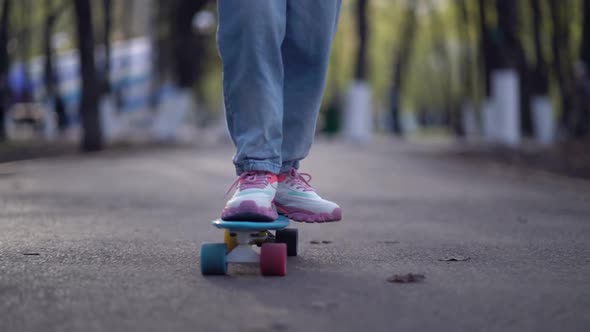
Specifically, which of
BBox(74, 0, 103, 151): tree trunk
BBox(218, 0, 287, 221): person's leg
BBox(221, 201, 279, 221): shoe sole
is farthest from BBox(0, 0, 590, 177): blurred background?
BBox(221, 201, 279, 221): shoe sole

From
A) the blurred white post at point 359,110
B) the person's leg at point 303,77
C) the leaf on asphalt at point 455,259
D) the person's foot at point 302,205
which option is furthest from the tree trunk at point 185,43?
the leaf on asphalt at point 455,259

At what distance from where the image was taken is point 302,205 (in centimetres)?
391

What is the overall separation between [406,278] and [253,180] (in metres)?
0.73

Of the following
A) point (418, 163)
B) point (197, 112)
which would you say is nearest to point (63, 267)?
point (418, 163)

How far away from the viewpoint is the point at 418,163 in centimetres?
1475

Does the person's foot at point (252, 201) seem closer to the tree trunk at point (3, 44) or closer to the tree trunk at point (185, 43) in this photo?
the tree trunk at point (3, 44)

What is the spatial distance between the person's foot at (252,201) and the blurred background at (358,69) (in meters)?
8.21

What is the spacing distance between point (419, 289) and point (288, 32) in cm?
136

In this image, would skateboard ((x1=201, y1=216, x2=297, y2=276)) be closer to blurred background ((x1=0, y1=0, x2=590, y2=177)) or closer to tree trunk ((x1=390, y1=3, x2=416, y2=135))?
blurred background ((x1=0, y1=0, x2=590, y2=177))

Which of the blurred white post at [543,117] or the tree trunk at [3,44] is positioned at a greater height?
the tree trunk at [3,44]

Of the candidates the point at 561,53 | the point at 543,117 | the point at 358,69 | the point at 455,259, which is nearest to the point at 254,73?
the point at 455,259

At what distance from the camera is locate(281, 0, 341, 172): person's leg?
393cm

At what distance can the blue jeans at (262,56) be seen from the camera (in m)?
3.67

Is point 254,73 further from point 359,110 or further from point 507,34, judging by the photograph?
point 359,110
